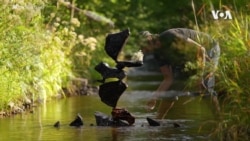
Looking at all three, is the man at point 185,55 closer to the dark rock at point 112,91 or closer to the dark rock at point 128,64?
the dark rock at point 128,64

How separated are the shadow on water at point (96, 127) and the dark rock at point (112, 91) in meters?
0.76

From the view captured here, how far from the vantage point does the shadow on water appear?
15891 mm

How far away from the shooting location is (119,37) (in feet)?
59.9

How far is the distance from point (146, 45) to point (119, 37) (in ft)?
112

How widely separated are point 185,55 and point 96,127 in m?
22.3

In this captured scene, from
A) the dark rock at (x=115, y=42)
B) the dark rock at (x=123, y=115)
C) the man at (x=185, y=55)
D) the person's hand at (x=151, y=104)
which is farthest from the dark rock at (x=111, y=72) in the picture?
the person's hand at (x=151, y=104)

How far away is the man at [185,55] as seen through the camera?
52.6 feet

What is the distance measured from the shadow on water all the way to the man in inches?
24.3

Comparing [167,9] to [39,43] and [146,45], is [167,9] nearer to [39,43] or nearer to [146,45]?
[146,45]

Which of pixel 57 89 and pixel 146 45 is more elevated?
pixel 146 45

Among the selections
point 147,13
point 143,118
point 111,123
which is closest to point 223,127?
point 111,123

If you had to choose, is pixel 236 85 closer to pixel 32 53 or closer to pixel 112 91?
pixel 112 91

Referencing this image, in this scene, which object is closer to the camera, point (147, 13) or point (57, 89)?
point (57, 89)

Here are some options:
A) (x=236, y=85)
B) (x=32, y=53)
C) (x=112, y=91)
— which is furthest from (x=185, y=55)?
(x=236, y=85)
